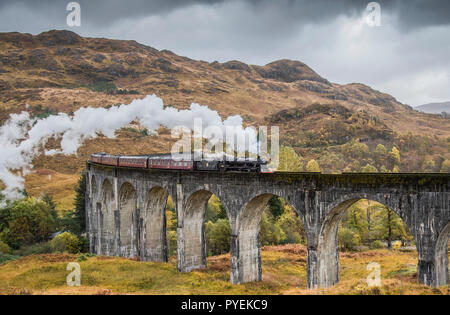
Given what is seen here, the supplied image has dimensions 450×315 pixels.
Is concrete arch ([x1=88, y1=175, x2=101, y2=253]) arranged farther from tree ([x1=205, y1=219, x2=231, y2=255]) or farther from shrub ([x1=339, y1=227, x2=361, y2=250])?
shrub ([x1=339, y1=227, x2=361, y2=250])

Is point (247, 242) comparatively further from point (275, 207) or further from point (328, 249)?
point (275, 207)

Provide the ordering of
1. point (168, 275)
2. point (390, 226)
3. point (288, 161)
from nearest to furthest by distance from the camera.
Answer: point (168, 275) < point (390, 226) < point (288, 161)

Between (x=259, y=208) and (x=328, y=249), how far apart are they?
6.52 metres

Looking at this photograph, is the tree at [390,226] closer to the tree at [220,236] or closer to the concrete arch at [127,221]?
the tree at [220,236]

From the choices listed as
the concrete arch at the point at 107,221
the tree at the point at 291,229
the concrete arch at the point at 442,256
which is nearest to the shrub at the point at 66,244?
the concrete arch at the point at 107,221

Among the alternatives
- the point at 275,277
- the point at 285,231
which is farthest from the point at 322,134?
the point at 275,277

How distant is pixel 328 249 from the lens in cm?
2470

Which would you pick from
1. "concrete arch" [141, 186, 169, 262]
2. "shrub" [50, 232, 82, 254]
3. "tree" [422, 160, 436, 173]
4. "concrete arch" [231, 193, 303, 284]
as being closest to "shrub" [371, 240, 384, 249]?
"concrete arch" [231, 193, 303, 284]

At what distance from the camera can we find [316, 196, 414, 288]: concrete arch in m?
23.3

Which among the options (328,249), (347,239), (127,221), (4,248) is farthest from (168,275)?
(4,248)

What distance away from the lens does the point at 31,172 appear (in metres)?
99.8

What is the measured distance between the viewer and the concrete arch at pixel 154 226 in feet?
126

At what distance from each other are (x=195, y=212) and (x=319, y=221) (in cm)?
1386

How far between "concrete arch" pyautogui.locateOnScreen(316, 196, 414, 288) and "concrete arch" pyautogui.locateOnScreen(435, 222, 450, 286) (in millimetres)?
5009
